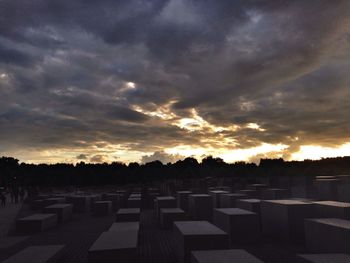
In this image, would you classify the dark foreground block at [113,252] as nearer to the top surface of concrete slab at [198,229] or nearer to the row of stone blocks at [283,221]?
the top surface of concrete slab at [198,229]

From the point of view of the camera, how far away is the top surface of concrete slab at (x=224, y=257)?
29.8 feet

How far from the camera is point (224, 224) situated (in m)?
17.7

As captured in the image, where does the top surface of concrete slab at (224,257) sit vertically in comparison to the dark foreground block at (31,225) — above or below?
above

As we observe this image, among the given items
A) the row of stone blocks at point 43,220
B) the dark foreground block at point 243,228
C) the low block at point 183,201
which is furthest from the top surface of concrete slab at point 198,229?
the low block at point 183,201

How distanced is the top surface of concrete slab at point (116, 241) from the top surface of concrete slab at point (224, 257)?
303 cm

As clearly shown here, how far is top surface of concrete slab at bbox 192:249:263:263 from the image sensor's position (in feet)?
29.8

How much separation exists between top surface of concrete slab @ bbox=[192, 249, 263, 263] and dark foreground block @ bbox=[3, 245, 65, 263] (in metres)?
5.27

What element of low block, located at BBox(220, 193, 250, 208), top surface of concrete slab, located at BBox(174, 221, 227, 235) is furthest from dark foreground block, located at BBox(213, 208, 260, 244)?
low block, located at BBox(220, 193, 250, 208)

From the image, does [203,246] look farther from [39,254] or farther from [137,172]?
[137,172]

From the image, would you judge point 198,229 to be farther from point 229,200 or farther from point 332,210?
point 229,200

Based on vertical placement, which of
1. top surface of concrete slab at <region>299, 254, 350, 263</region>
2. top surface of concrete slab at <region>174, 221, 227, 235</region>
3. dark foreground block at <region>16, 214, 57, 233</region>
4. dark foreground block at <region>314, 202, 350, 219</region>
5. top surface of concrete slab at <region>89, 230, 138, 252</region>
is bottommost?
dark foreground block at <region>16, 214, 57, 233</region>

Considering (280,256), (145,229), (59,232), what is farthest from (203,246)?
(59,232)

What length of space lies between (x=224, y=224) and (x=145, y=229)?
6880mm

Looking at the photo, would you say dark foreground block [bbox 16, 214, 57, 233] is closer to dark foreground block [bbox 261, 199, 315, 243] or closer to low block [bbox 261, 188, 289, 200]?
dark foreground block [bbox 261, 199, 315, 243]
